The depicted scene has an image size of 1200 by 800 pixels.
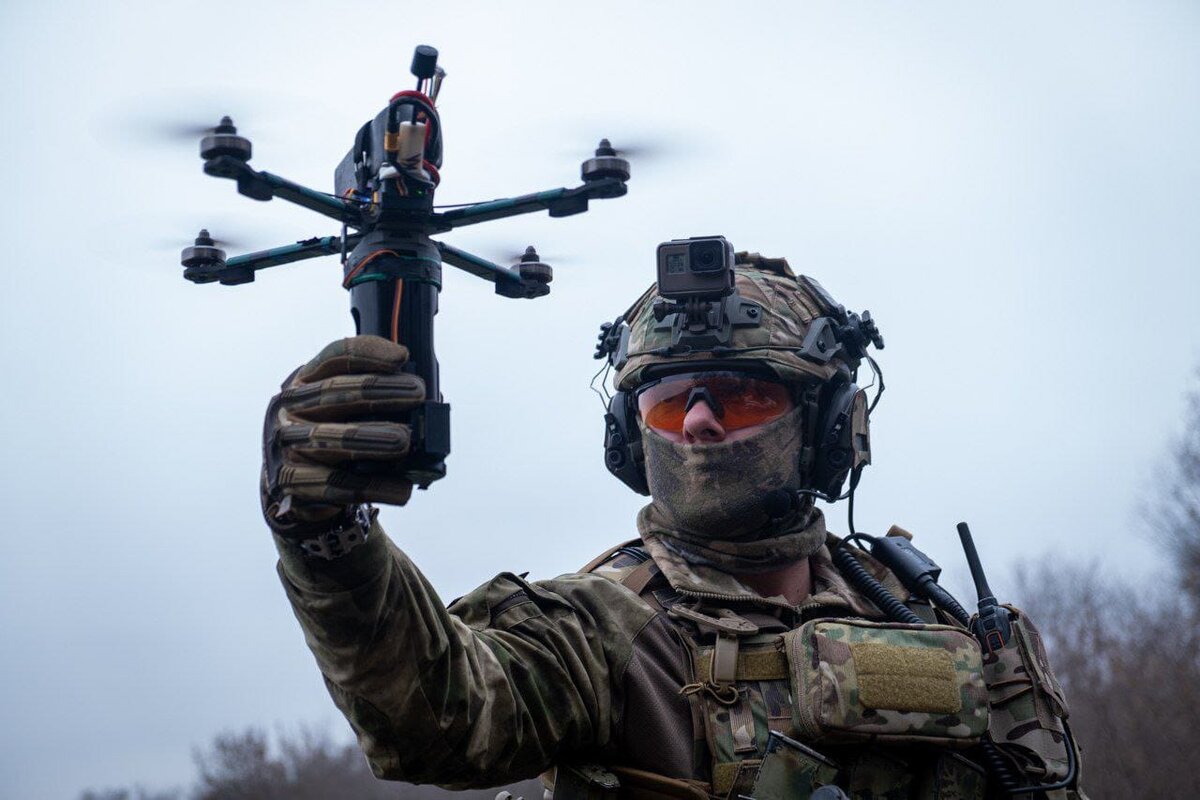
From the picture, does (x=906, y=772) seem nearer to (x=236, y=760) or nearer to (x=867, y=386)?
(x=867, y=386)

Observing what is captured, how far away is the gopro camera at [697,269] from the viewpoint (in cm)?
483

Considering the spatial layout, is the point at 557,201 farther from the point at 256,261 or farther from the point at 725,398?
the point at 725,398

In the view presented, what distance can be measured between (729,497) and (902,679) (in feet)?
2.79

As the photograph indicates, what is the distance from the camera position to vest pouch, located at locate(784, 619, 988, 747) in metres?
4.32

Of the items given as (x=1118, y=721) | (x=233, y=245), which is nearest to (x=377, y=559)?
(x=233, y=245)

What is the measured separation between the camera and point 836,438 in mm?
5035

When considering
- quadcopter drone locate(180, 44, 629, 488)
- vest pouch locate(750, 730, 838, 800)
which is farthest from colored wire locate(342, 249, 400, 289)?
vest pouch locate(750, 730, 838, 800)

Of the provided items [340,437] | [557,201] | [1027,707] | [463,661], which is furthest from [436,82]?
[1027,707]

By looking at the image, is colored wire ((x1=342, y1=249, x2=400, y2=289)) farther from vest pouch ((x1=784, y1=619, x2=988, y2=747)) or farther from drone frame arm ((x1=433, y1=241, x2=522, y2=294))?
vest pouch ((x1=784, y1=619, x2=988, y2=747))

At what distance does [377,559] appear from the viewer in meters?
3.32

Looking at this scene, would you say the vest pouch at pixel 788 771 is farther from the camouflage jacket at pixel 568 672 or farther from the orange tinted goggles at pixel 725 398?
the orange tinted goggles at pixel 725 398

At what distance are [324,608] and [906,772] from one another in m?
2.17

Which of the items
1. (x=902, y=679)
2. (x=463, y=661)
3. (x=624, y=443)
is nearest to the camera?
(x=463, y=661)

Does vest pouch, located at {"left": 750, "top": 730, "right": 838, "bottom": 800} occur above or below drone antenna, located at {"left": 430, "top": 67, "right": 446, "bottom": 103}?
below
